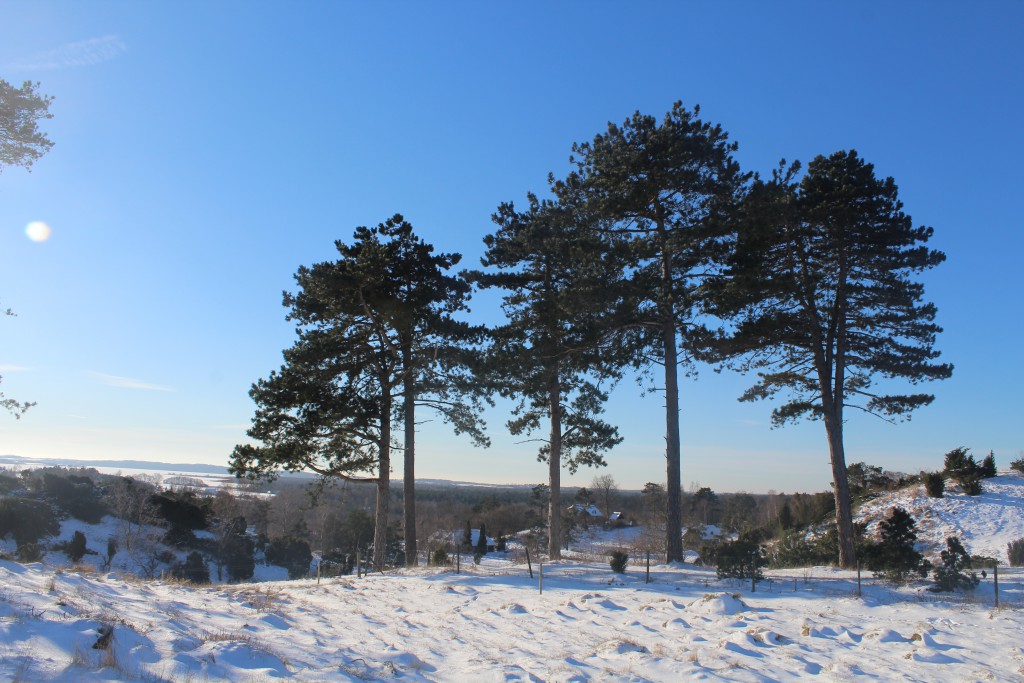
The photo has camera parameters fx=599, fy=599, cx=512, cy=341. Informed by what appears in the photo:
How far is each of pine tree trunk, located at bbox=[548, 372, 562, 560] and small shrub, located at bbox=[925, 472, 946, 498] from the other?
23.3 m

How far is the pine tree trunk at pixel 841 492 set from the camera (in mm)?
16703

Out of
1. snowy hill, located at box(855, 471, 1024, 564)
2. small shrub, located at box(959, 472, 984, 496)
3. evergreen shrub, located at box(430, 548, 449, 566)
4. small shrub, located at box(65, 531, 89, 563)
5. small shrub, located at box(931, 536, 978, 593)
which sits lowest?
small shrub, located at box(65, 531, 89, 563)

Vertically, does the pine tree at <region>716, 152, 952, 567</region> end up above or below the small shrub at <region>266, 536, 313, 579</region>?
above

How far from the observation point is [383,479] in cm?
2086

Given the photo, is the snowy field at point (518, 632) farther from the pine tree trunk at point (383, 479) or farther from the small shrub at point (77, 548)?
the small shrub at point (77, 548)

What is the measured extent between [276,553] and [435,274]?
38.0 metres

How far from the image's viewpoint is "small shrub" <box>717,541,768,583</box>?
1423 centimetres

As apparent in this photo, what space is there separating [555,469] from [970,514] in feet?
73.3

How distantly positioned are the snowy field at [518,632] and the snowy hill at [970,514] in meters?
13.3

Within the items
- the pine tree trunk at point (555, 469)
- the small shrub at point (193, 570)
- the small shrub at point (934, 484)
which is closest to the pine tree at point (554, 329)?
the pine tree trunk at point (555, 469)

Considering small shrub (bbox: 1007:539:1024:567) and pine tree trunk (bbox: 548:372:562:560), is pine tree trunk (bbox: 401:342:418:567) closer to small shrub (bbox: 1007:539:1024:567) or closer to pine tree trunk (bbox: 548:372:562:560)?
pine tree trunk (bbox: 548:372:562:560)

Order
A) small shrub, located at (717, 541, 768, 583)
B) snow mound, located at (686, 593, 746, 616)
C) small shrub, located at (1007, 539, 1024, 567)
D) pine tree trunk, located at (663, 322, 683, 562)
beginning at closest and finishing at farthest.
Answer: snow mound, located at (686, 593, 746, 616)
small shrub, located at (717, 541, 768, 583)
pine tree trunk, located at (663, 322, 683, 562)
small shrub, located at (1007, 539, 1024, 567)

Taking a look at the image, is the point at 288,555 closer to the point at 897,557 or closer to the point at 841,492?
the point at 841,492

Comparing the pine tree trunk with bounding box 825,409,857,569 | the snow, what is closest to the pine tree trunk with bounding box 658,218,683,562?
the snow
